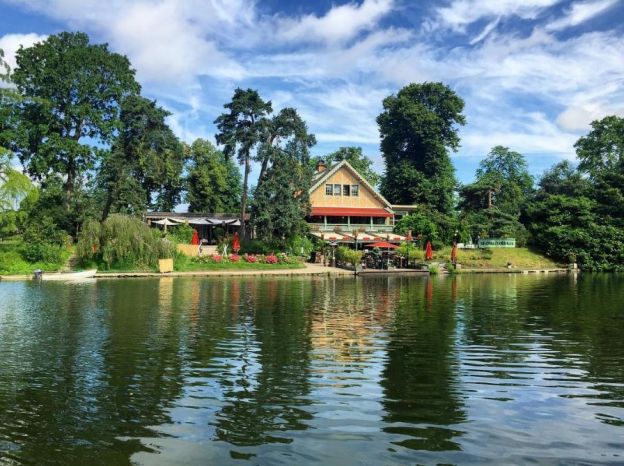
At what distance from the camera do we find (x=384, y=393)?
990 centimetres

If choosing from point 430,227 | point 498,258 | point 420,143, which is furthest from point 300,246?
point 420,143

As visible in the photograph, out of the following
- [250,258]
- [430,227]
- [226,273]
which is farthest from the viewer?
[430,227]

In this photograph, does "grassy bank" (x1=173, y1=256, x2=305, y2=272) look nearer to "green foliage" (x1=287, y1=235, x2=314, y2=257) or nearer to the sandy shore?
the sandy shore

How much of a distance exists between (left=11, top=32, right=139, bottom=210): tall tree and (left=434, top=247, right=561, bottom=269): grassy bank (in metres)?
34.9

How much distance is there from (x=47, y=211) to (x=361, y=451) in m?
47.5

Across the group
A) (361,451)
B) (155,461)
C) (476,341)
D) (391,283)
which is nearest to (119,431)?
(155,461)

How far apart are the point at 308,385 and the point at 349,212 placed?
4805 cm

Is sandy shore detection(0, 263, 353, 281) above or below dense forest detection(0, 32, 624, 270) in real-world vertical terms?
below

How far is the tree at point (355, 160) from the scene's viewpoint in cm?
8238

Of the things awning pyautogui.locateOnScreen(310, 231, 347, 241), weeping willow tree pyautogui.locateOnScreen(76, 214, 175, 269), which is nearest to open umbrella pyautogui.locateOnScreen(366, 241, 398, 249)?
awning pyautogui.locateOnScreen(310, 231, 347, 241)

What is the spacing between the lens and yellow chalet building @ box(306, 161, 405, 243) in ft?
189

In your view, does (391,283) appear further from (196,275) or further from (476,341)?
(476,341)

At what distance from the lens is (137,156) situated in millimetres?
51406

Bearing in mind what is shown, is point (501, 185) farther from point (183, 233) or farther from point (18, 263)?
point (18, 263)
